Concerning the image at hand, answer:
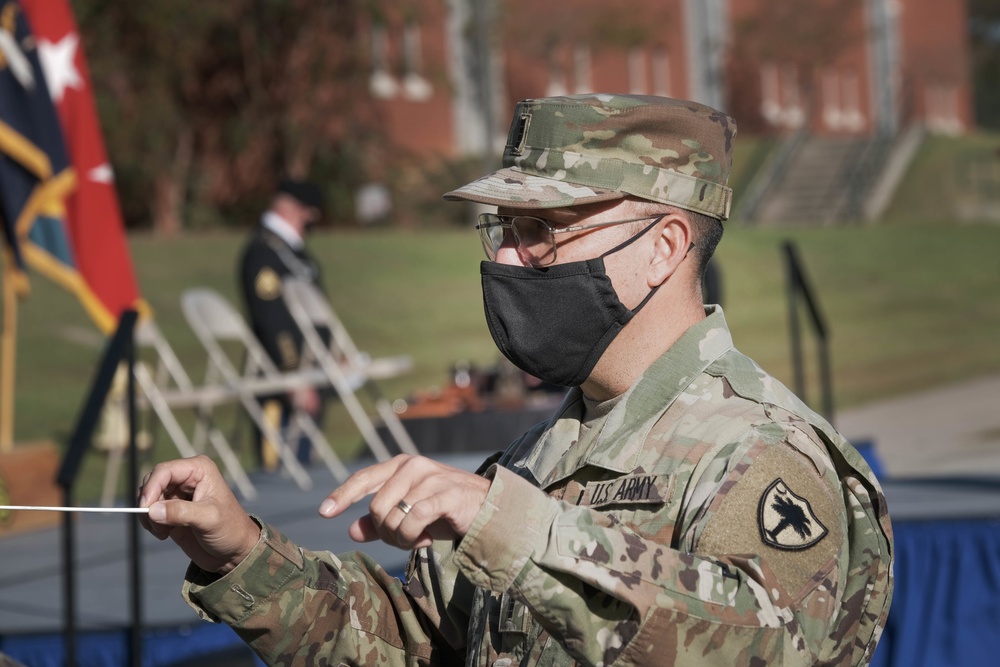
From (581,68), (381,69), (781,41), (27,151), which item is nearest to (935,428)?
(27,151)

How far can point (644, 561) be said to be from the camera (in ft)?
5.02

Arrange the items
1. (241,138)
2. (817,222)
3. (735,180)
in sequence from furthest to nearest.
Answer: (735,180) → (817,222) → (241,138)

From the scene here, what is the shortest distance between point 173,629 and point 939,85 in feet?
146

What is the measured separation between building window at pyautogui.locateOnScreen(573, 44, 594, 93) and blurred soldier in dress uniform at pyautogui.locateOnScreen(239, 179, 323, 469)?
75.9ft

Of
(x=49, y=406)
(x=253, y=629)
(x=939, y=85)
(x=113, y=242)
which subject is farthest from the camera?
(x=939, y=85)

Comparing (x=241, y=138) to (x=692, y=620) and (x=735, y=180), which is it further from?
(x=692, y=620)

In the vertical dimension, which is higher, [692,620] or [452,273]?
[692,620]

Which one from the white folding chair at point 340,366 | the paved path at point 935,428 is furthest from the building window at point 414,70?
the white folding chair at point 340,366

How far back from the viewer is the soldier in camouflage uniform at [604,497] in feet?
4.98

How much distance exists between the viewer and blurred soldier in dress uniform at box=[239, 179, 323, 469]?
344 inches

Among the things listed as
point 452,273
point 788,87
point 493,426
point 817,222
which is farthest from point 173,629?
point 788,87

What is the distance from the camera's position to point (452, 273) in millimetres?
19562

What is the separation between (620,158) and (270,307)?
7055 millimetres

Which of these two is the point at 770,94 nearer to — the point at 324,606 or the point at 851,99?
the point at 851,99
